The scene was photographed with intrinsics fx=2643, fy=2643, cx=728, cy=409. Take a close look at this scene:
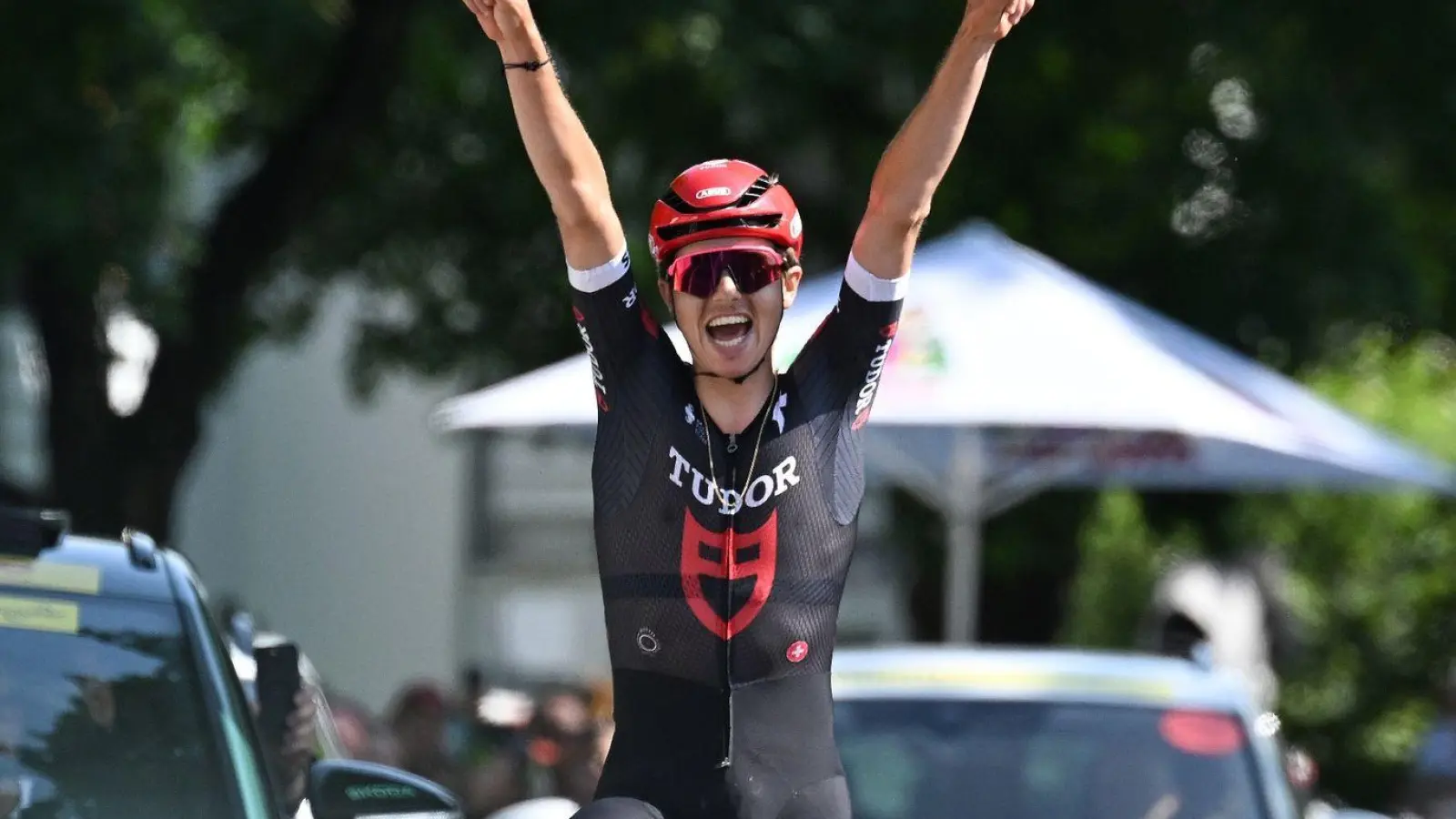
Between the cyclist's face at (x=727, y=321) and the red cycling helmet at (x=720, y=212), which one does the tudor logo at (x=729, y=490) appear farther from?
the red cycling helmet at (x=720, y=212)

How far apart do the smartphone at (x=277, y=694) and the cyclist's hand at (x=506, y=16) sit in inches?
67.4

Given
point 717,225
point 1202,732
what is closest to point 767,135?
point 1202,732

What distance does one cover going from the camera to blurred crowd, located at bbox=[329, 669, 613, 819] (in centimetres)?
948

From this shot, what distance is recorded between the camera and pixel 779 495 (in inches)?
141

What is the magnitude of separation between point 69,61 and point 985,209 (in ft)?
16.7

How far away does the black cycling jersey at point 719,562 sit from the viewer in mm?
3533

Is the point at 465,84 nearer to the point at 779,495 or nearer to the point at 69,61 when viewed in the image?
the point at 69,61

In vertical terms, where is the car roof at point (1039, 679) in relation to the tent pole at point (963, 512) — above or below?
above

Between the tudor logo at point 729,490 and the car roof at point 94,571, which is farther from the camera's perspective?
the car roof at point 94,571

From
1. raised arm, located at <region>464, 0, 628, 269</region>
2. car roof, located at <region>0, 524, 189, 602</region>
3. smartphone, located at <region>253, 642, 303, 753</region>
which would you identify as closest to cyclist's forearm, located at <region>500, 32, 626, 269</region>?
raised arm, located at <region>464, 0, 628, 269</region>

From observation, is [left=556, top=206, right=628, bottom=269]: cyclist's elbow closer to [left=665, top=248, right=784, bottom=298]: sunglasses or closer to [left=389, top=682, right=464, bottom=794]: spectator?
[left=665, top=248, right=784, bottom=298]: sunglasses

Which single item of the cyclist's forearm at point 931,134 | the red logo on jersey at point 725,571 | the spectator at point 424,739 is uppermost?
the cyclist's forearm at point 931,134

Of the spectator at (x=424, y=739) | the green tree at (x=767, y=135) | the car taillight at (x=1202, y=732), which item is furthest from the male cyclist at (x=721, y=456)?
the green tree at (x=767, y=135)

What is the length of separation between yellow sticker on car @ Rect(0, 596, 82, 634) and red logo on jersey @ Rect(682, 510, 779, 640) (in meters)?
1.47
